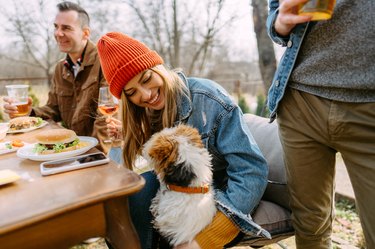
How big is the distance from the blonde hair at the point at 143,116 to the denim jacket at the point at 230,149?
0.18 ft

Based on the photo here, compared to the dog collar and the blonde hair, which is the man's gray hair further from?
the dog collar

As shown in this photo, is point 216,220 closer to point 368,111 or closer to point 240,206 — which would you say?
point 240,206

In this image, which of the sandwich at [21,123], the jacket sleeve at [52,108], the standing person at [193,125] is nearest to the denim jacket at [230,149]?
the standing person at [193,125]

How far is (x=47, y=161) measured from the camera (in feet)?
5.01

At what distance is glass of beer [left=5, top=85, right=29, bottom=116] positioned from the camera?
244cm

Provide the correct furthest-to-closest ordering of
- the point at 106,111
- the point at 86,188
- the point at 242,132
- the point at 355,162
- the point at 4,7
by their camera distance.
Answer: the point at 4,7, the point at 106,111, the point at 242,132, the point at 355,162, the point at 86,188

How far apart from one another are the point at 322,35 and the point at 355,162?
0.61 m

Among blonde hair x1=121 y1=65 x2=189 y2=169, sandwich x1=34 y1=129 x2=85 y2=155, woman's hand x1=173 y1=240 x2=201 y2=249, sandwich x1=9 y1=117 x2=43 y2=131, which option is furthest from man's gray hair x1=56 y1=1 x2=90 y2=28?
woman's hand x1=173 y1=240 x2=201 y2=249

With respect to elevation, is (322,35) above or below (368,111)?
above

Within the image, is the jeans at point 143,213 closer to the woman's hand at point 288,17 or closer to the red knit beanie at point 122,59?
the red knit beanie at point 122,59

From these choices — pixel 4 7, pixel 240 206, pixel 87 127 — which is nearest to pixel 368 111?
pixel 240 206

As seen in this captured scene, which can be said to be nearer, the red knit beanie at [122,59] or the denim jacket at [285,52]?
the denim jacket at [285,52]

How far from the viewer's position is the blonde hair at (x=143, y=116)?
1767 mm

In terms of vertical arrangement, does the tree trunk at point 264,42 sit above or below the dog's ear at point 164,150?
above
